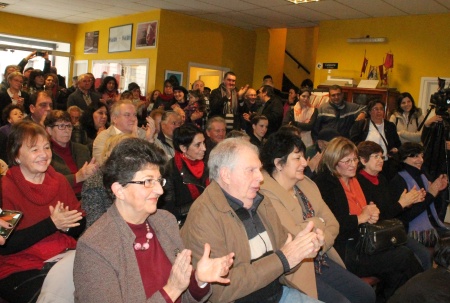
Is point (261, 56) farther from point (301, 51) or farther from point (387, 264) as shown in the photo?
point (387, 264)

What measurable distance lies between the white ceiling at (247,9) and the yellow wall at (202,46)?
0.25 m

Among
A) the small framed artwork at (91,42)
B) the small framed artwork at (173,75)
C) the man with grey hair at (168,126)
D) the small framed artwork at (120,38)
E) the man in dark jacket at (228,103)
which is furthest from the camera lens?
the small framed artwork at (91,42)

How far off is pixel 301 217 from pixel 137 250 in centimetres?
128

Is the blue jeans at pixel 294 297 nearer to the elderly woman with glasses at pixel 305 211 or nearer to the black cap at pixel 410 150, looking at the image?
the elderly woman with glasses at pixel 305 211

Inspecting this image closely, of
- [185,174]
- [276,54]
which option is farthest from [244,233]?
[276,54]

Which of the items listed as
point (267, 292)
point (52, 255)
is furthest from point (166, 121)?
point (267, 292)

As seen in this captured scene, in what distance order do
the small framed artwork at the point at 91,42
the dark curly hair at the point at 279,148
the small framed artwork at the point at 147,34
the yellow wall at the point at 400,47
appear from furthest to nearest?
the small framed artwork at the point at 91,42
the small framed artwork at the point at 147,34
the yellow wall at the point at 400,47
the dark curly hair at the point at 279,148

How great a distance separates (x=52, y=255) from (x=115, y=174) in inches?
33.0

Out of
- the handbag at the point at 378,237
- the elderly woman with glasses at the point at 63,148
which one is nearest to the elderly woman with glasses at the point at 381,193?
the handbag at the point at 378,237

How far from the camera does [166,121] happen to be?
4.34m

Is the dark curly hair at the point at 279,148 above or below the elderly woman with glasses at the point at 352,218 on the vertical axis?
above

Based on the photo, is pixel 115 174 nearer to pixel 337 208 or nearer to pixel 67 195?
pixel 67 195

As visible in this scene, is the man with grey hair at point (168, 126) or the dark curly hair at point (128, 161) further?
the man with grey hair at point (168, 126)

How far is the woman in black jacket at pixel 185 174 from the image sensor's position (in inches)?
123
